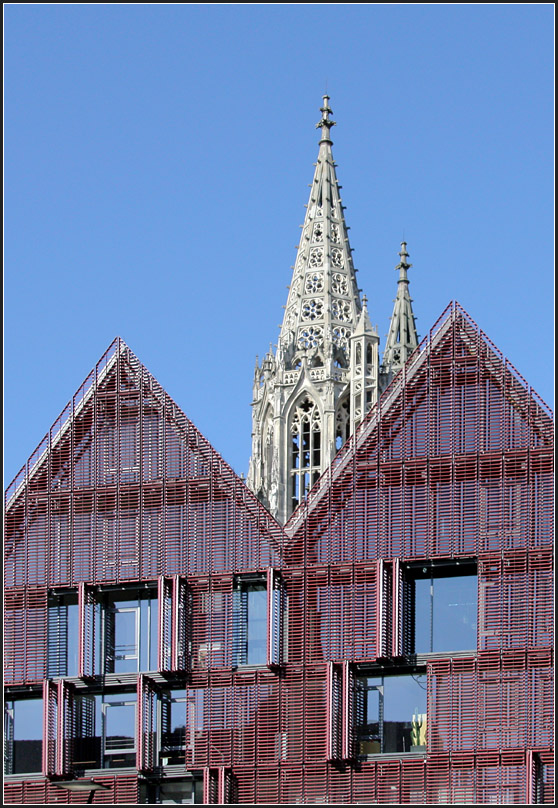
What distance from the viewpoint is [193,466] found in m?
76.2

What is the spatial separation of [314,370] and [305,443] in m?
3.28

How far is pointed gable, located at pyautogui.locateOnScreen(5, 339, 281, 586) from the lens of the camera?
7538 centimetres

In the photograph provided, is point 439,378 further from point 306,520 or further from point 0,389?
point 0,389

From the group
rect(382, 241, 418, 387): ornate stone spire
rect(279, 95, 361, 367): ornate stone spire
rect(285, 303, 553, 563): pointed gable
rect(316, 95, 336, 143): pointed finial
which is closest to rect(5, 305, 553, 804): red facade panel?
rect(285, 303, 553, 563): pointed gable

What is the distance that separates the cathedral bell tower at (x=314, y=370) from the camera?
108125mm

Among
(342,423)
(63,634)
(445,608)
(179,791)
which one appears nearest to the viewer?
(445,608)

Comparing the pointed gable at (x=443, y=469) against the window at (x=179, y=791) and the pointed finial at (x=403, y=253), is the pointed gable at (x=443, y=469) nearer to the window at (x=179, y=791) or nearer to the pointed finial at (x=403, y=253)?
the window at (x=179, y=791)

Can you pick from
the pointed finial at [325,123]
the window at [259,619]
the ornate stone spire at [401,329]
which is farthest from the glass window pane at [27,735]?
the pointed finial at [325,123]

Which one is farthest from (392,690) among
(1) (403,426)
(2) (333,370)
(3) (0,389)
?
(2) (333,370)

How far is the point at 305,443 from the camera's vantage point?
358ft

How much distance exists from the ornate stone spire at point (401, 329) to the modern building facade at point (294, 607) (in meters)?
36.5

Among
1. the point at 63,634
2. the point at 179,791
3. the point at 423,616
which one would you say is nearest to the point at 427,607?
the point at 423,616

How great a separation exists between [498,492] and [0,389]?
47.0 ft

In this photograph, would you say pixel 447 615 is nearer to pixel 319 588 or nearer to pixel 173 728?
pixel 319 588
